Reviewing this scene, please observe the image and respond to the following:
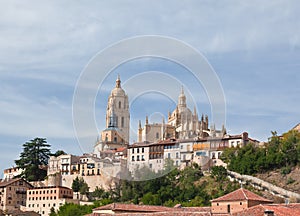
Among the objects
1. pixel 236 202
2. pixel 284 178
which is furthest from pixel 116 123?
pixel 236 202

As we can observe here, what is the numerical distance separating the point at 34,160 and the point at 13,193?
10085 millimetres

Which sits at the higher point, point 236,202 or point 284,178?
point 284,178

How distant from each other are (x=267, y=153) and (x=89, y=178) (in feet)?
95.3

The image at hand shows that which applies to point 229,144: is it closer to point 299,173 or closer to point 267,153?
point 267,153

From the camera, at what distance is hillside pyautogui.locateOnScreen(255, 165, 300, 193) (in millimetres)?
77500

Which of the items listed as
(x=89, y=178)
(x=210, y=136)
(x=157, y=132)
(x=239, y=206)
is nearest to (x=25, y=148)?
(x=89, y=178)

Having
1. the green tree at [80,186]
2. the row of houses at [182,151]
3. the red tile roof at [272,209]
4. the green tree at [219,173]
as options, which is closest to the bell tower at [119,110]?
the row of houses at [182,151]

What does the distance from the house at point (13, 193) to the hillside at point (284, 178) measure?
37.1 m

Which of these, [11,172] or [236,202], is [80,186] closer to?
A: [11,172]

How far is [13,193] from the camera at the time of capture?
315 feet

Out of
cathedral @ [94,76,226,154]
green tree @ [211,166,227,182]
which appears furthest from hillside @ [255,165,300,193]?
cathedral @ [94,76,226,154]

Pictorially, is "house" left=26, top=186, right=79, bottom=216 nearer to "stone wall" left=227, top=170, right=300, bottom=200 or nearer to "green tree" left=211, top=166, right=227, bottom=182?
"green tree" left=211, top=166, right=227, bottom=182

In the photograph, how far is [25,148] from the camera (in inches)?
4151

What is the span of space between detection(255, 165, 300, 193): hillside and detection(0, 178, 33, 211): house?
37.1 m
